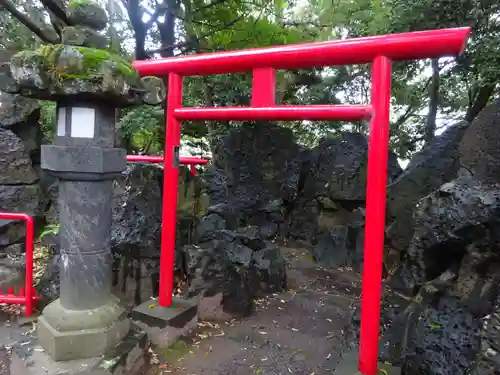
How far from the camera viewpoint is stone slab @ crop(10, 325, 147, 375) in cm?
250

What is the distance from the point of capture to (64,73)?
2434mm

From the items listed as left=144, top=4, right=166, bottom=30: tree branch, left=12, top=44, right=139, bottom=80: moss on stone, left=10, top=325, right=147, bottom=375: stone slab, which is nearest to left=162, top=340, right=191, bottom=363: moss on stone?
left=10, top=325, right=147, bottom=375: stone slab

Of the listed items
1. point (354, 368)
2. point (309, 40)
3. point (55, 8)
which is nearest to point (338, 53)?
point (354, 368)

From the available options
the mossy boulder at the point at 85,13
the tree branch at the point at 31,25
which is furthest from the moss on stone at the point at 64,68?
the tree branch at the point at 31,25

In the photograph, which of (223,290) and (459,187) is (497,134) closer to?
(459,187)

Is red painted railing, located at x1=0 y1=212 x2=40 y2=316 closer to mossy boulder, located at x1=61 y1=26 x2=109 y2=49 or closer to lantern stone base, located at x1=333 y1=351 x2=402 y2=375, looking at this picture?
mossy boulder, located at x1=61 y1=26 x2=109 y2=49

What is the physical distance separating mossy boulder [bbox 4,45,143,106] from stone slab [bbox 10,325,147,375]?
188 cm

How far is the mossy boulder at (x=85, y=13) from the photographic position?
2.63 metres

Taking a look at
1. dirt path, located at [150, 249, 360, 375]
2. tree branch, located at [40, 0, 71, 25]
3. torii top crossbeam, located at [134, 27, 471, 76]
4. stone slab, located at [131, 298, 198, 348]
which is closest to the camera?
torii top crossbeam, located at [134, 27, 471, 76]

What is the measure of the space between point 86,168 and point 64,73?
66cm

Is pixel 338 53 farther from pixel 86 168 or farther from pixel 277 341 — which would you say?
pixel 277 341

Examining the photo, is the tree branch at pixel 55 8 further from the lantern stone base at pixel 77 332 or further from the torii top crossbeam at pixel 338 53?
the lantern stone base at pixel 77 332

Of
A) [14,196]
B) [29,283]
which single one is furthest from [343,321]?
[14,196]

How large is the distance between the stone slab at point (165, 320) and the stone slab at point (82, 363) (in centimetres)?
43
